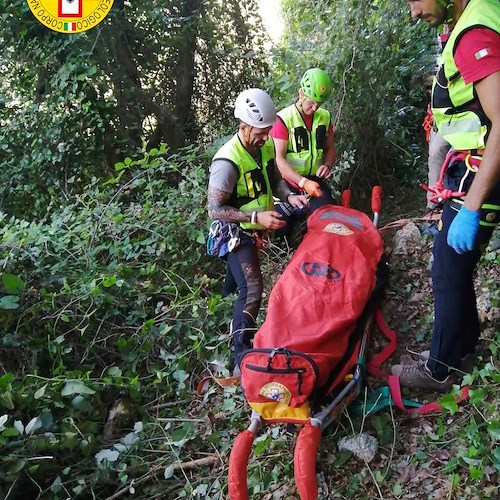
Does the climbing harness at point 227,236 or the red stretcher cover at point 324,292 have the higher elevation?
the climbing harness at point 227,236

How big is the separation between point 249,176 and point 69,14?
3348mm

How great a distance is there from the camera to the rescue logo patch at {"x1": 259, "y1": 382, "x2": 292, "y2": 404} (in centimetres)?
233

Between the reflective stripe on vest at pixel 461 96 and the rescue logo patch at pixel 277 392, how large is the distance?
134 centimetres

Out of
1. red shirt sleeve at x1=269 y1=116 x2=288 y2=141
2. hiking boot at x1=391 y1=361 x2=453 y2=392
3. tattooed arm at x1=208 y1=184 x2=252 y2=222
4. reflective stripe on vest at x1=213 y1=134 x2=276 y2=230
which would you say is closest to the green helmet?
red shirt sleeve at x1=269 y1=116 x2=288 y2=141

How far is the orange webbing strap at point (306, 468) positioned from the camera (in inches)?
79.8

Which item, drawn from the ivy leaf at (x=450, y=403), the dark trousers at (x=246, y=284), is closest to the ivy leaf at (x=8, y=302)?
the dark trousers at (x=246, y=284)

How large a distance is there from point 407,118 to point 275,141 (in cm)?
194

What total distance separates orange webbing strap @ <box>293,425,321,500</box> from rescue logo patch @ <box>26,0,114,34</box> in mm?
4754

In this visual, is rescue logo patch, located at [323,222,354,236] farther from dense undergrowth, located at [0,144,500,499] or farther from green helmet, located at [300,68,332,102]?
green helmet, located at [300,68,332,102]

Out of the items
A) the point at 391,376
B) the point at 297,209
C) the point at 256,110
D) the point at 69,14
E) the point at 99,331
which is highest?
the point at 69,14

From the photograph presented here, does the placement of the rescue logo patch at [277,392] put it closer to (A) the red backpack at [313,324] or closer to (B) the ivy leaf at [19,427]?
(A) the red backpack at [313,324]

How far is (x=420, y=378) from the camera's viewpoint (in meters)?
2.72

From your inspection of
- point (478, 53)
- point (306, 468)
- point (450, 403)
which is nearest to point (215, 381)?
point (306, 468)

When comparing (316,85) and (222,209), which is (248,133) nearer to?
(222,209)
